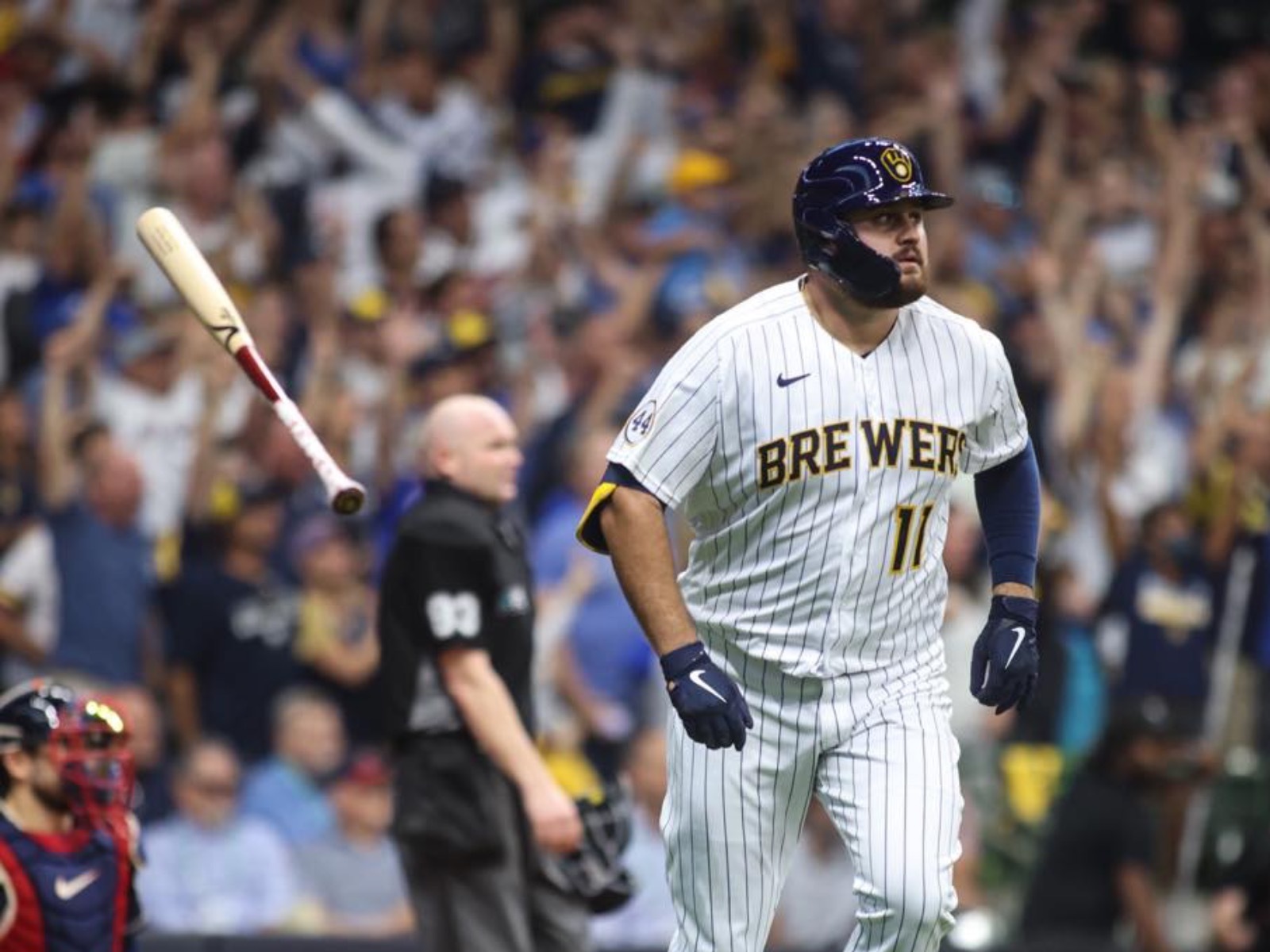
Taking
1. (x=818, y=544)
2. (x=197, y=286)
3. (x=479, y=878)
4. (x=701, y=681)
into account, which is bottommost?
(x=479, y=878)

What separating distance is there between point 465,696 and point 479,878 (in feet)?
1.74

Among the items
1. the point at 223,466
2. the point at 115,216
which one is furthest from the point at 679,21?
the point at 223,466

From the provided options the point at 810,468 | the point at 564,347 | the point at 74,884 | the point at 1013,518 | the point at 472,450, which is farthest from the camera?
the point at 564,347

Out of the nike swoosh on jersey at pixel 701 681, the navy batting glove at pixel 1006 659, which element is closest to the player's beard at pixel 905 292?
the navy batting glove at pixel 1006 659

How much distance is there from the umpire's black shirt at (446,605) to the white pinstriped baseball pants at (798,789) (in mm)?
1293

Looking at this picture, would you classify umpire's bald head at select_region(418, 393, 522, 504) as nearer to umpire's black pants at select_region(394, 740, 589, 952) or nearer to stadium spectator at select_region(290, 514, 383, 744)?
umpire's black pants at select_region(394, 740, 589, 952)

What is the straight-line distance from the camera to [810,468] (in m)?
5.57

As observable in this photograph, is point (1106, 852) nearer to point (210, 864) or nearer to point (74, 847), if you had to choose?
point (210, 864)

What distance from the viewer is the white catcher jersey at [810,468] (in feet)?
18.3

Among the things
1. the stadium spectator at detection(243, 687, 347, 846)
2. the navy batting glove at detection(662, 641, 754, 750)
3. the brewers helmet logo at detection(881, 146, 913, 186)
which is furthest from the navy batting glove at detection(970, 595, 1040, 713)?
the stadium spectator at detection(243, 687, 347, 846)

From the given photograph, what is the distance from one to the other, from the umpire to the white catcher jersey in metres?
1.32

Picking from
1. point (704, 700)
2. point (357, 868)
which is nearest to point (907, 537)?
point (704, 700)

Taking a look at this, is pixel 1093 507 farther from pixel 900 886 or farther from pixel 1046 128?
pixel 900 886

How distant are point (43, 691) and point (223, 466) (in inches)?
181
